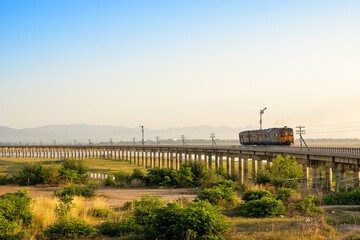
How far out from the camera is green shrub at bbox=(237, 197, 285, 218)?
17125 millimetres

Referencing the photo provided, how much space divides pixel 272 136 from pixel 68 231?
58.1 metres

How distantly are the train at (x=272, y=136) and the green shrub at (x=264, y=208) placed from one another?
4882 cm

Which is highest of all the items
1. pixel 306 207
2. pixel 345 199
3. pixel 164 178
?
pixel 306 207

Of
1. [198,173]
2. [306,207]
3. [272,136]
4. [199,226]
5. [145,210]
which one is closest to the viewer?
[199,226]

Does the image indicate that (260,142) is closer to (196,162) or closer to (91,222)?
(196,162)

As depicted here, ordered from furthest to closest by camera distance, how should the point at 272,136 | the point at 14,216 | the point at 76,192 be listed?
the point at 272,136, the point at 76,192, the point at 14,216

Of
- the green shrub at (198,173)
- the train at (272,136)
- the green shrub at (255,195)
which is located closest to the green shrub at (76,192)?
the green shrub at (255,195)

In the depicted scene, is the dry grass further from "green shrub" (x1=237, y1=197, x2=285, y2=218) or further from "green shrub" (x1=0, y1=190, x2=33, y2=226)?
"green shrub" (x1=237, y1=197, x2=285, y2=218)

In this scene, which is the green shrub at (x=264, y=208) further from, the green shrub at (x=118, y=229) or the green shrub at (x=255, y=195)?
the green shrub at (x=118, y=229)

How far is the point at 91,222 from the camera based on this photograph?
16.1 metres

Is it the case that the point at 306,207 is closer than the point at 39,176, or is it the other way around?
the point at 306,207

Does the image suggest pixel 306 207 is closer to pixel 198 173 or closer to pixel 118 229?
pixel 118 229

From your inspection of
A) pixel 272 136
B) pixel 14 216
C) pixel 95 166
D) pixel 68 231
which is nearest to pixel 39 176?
pixel 14 216

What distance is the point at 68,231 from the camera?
12898mm
